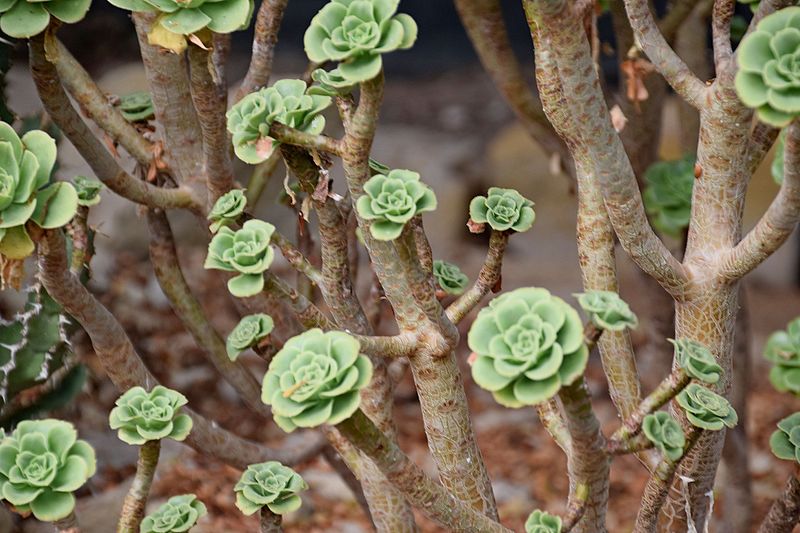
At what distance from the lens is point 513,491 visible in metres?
2.11

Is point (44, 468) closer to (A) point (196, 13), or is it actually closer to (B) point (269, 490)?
(B) point (269, 490)

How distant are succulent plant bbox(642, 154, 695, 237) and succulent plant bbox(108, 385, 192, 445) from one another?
96cm

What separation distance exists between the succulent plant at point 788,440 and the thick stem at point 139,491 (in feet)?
2.01

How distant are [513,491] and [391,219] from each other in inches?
61.1

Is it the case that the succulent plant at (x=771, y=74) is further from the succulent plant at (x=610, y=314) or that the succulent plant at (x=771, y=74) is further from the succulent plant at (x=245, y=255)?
the succulent plant at (x=245, y=255)

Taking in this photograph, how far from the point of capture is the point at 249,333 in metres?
0.88

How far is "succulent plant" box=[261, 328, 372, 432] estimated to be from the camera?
2.11 feet

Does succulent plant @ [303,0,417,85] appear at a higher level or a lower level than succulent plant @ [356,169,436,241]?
higher

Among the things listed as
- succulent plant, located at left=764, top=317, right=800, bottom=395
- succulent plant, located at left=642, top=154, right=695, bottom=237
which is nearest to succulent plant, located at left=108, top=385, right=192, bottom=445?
succulent plant, located at left=764, top=317, right=800, bottom=395

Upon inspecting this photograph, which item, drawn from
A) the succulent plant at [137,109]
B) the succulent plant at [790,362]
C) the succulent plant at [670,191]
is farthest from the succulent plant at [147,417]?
the succulent plant at [670,191]

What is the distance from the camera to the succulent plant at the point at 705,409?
0.77 meters

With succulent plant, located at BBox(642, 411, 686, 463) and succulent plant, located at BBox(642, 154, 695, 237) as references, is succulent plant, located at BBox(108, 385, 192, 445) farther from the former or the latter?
succulent plant, located at BBox(642, 154, 695, 237)

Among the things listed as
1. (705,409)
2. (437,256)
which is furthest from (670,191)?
(437,256)

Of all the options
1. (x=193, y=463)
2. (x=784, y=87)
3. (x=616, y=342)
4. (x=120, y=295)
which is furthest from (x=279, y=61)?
(x=784, y=87)
